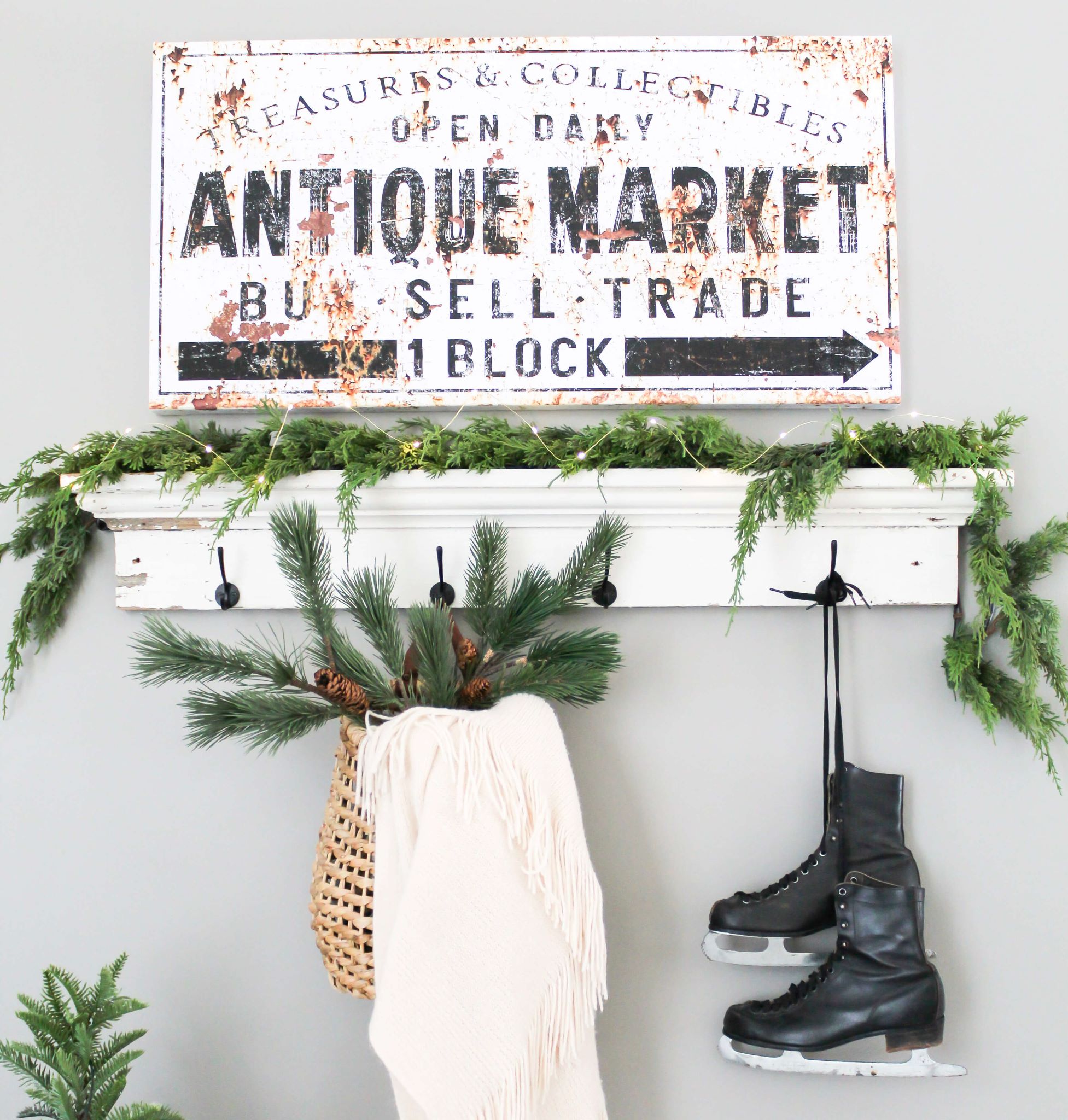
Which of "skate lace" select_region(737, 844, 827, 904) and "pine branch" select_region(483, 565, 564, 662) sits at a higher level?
"pine branch" select_region(483, 565, 564, 662)

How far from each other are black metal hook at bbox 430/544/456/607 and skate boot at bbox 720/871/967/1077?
46 cm

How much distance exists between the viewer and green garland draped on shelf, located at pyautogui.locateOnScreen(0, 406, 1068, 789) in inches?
31.1

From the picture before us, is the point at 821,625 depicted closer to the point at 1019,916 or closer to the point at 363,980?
the point at 1019,916

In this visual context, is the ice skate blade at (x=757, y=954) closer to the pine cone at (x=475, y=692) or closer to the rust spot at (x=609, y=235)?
the pine cone at (x=475, y=692)

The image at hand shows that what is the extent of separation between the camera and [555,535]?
0.85 meters

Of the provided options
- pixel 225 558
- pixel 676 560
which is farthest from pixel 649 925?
pixel 225 558

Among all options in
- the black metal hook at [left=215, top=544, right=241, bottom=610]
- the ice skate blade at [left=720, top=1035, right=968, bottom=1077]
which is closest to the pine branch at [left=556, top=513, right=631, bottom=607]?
the black metal hook at [left=215, top=544, right=241, bottom=610]

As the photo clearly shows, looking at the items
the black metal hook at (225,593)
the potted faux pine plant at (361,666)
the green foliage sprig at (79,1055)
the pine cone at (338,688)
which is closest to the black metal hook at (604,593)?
the potted faux pine plant at (361,666)

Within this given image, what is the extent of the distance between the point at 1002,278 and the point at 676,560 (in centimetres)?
47

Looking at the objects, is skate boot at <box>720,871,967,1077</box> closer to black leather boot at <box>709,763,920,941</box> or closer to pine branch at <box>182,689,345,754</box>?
black leather boot at <box>709,763,920,941</box>

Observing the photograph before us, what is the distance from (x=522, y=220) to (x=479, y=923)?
2.24 ft

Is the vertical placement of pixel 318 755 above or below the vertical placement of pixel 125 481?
below

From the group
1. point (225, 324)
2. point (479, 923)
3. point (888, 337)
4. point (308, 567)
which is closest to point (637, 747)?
point (479, 923)

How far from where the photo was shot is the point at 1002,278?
89 centimetres
